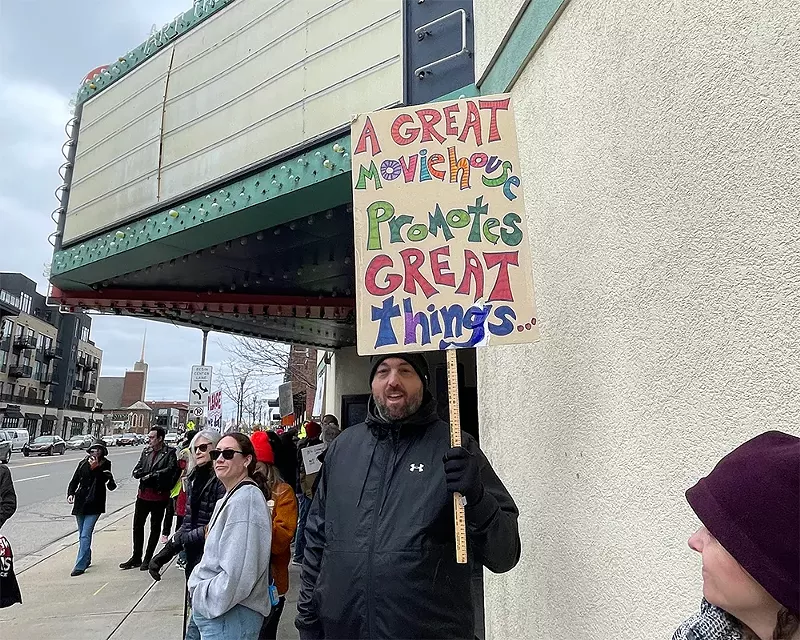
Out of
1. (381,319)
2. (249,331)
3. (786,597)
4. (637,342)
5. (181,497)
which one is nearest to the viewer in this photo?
(786,597)

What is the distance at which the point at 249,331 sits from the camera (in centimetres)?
1054

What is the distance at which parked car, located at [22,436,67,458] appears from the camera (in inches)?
1491

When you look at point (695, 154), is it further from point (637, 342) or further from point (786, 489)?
point (786, 489)

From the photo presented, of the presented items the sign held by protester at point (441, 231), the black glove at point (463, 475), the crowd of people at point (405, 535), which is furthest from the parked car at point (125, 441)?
the black glove at point (463, 475)

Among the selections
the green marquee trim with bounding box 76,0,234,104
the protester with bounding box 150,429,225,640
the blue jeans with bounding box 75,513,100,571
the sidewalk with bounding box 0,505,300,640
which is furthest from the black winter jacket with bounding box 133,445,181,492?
the green marquee trim with bounding box 76,0,234,104

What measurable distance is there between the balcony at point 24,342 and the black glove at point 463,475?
228 ft

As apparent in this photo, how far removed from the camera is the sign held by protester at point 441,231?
227 centimetres

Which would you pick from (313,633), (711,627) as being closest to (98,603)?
(313,633)

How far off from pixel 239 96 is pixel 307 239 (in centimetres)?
153

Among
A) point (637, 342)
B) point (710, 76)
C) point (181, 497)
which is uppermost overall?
point (710, 76)

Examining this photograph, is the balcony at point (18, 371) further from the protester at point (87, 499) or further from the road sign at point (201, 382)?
the protester at point (87, 499)

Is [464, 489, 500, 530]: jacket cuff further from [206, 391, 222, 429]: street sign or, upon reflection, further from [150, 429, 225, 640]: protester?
[206, 391, 222, 429]: street sign

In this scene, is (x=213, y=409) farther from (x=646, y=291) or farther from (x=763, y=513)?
(x=763, y=513)

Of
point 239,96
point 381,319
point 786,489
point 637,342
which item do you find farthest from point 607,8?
point 239,96
